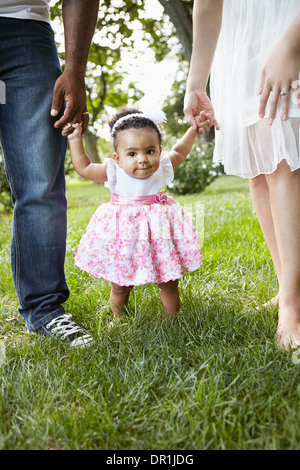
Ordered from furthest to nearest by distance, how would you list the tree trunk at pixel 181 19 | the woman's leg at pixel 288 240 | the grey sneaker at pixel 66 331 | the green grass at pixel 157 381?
the tree trunk at pixel 181 19 → the grey sneaker at pixel 66 331 → the woman's leg at pixel 288 240 → the green grass at pixel 157 381

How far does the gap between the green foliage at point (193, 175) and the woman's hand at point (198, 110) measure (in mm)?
6412

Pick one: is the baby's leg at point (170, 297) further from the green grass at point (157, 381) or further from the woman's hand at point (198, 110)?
the woman's hand at point (198, 110)

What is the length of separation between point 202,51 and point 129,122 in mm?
479

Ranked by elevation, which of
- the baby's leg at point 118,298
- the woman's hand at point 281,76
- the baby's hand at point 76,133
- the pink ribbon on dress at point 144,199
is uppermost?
the woman's hand at point 281,76

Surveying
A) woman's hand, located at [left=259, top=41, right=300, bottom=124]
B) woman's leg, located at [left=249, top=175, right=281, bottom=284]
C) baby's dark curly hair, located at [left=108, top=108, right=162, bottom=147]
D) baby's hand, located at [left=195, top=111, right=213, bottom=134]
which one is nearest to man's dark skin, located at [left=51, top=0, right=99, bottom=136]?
baby's dark curly hair, located at [left=108, top=108, right=162, bottom=147]

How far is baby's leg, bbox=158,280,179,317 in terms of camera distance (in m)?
1.99

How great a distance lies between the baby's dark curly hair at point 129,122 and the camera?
196 centimetres

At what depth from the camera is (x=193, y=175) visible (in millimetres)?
8586

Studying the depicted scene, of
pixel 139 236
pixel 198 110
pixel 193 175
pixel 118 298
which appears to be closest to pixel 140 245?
pixel 139 236

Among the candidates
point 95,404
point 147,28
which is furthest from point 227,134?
point 147,28

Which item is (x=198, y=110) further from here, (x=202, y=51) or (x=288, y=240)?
(x=288, y=240)

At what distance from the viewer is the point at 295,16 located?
1.55 m

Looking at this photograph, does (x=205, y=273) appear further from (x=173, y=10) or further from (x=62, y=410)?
(x=173, y=10)

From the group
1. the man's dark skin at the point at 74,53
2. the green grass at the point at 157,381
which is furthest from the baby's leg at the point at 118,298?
the man's dark skin at the point at 74,53
